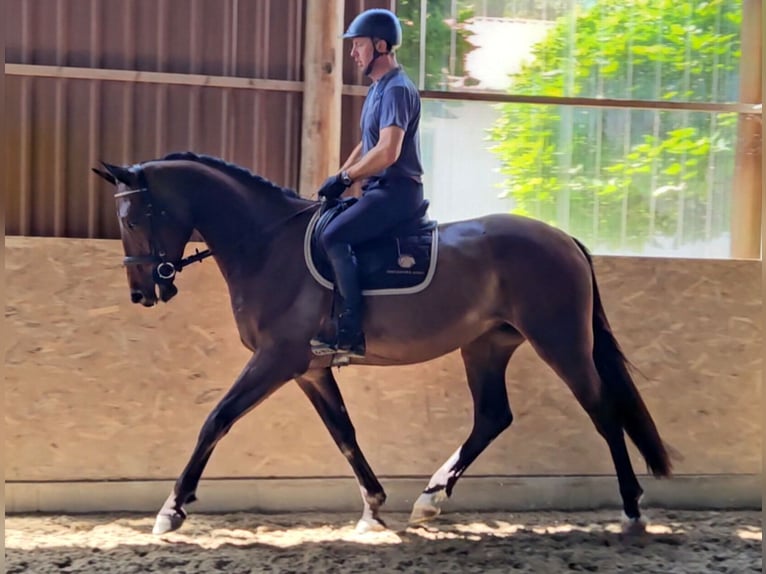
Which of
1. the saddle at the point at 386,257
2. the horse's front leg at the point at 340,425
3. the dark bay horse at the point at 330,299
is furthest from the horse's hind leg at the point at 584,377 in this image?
the horse's front leg at the point at 340,425

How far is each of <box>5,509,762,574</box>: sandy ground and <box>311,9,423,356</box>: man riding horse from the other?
0.95 meters

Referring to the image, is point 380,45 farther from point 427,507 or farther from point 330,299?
point 427,507

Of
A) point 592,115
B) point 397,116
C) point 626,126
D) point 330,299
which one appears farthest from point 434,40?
point 330,299

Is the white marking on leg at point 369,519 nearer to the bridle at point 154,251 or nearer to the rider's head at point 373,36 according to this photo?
A: the bridle at point 154,251

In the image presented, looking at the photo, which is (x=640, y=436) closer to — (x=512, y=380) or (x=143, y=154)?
(x=512, y=380)

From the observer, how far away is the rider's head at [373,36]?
379cm

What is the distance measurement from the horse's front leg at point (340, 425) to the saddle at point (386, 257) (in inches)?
21.9

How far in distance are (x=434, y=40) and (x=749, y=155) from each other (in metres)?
2.13

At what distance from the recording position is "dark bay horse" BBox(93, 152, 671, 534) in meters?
3.73

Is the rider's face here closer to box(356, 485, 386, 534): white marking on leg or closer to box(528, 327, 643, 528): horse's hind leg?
box(528, 327, 643, 528): horse's hind leg

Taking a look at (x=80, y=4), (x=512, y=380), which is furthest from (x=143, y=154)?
(x=512, y=380)

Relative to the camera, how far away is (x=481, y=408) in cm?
430

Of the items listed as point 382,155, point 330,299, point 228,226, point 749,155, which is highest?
point 749,155

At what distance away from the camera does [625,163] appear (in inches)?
203
